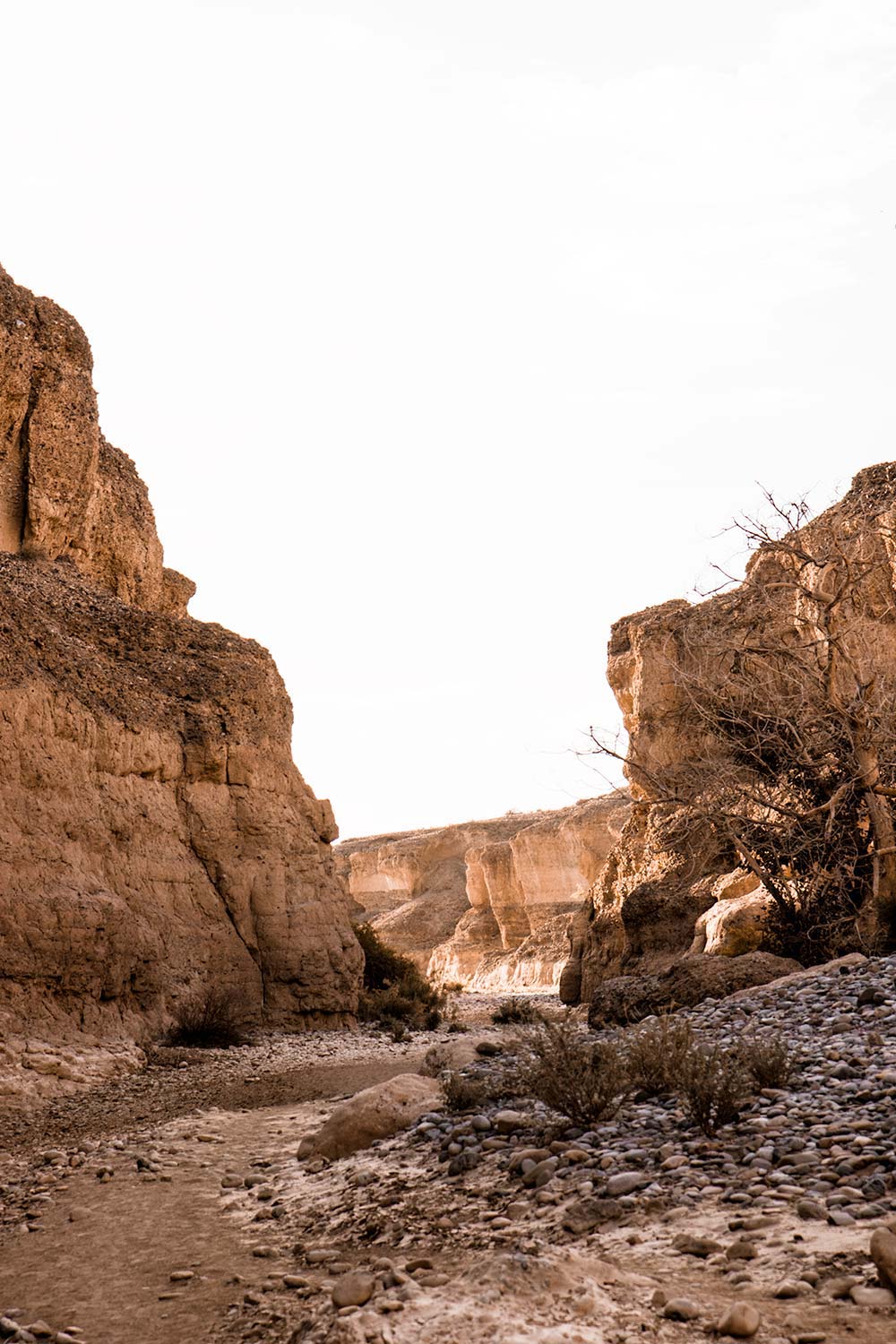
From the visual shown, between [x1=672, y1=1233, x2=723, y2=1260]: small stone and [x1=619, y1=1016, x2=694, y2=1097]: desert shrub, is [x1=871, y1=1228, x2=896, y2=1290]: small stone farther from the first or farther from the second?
[x1=619, y1=1016, x2=694, y2=1097]: desert shrub

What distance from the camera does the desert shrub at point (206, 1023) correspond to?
13.6 meters

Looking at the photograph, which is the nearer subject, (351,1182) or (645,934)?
(351,1182)

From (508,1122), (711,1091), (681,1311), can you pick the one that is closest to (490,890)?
(508,1122)

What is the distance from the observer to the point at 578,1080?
649 centimetres

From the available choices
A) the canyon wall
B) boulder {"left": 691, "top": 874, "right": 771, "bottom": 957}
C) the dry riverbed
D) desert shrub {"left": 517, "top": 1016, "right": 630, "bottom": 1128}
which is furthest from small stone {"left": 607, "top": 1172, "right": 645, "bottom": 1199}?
boulder {"left": 691, "top": 874, "right": 771, "bottom": 957}

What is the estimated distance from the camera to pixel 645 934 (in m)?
21.4

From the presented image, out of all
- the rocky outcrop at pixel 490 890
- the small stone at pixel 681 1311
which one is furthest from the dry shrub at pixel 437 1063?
the rocky outcrop at pixel 490 890

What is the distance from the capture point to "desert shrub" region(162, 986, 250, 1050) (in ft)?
44.6

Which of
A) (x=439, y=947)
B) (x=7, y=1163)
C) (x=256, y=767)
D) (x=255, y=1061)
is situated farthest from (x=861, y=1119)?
(x=439, y=947)

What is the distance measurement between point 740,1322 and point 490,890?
53.1m

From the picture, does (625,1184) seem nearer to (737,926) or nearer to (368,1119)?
(368,1119)

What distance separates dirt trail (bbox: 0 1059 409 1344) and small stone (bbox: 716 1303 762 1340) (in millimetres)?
2105

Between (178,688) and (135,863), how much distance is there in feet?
12.3

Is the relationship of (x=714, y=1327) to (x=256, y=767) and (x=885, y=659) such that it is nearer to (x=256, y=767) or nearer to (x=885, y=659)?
(x=256, y=767)
